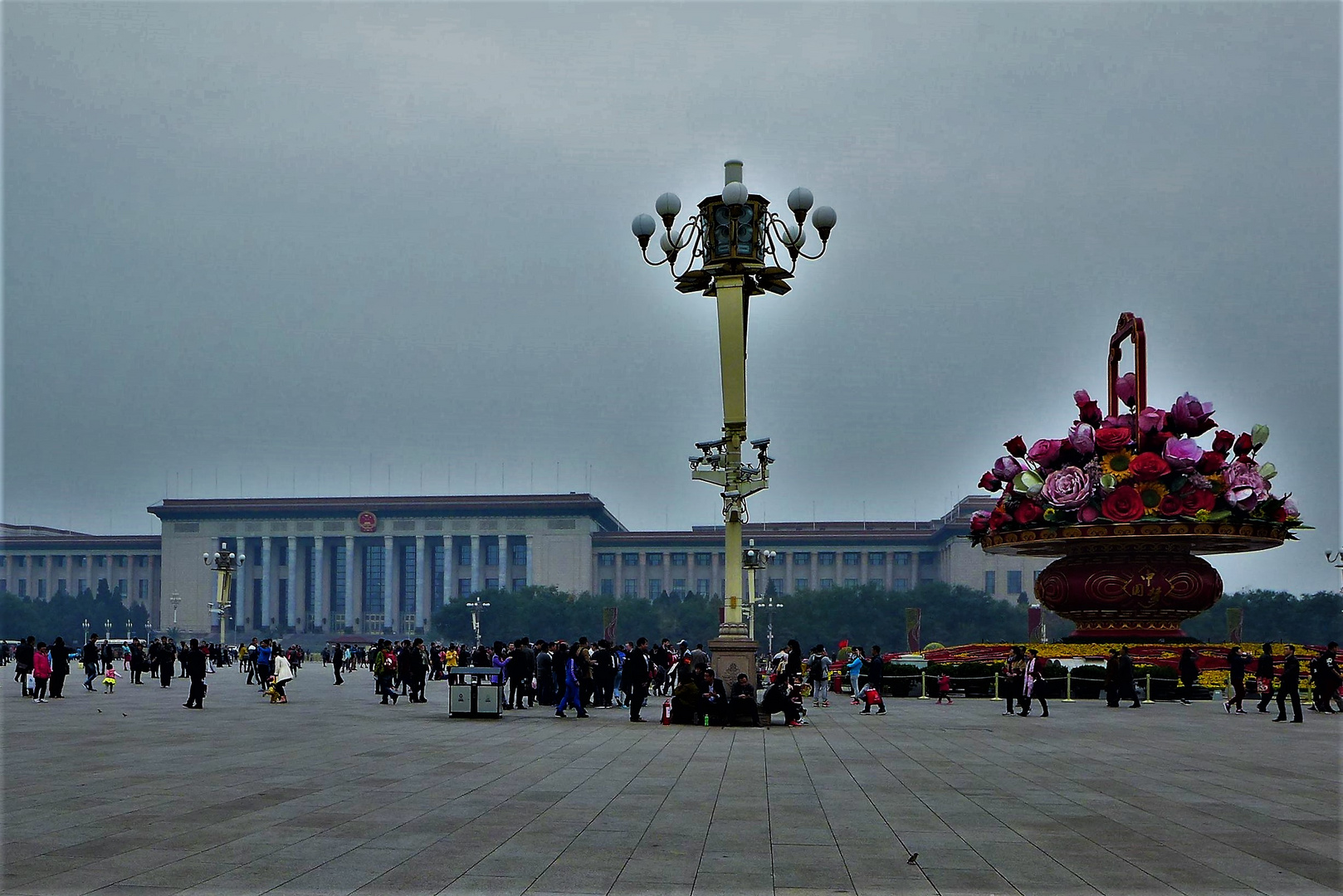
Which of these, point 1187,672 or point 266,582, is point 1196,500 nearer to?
point 1187,672

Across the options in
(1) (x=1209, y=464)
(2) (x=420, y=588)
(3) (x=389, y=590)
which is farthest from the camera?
(3) (x=389, y=590)

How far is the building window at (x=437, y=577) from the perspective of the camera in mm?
160500

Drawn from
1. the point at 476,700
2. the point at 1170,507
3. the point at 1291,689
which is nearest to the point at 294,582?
the point at 1170,507

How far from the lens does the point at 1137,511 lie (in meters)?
40.1

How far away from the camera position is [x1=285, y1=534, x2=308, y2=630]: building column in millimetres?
158500

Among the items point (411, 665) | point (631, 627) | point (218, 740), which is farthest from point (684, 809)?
point (631, 627)

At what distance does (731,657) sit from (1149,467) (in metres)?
19.6

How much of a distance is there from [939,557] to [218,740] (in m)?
140

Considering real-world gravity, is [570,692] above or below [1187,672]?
above

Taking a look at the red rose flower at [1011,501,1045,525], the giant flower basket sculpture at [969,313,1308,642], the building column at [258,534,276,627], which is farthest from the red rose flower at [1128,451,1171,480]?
the building column at [258,534,276,627]

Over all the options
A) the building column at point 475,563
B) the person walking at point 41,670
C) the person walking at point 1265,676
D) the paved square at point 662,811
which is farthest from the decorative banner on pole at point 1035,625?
the building column at point 475,563

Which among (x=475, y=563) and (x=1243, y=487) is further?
(x=475, y=563)

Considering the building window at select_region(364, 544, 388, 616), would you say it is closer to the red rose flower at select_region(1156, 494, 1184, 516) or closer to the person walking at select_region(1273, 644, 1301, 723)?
the red rose flower at select_region(1156, 494, 1184, 516)

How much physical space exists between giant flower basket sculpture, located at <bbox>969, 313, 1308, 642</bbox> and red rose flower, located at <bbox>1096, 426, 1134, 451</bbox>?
1.4 inches
